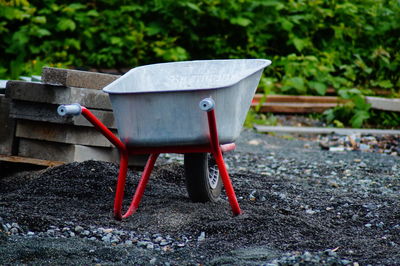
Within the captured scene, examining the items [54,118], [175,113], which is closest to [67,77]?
[54,118]

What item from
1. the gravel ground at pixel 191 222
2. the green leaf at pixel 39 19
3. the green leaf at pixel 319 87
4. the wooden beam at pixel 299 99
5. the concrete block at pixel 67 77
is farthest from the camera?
the green leaf at pixel 319 87

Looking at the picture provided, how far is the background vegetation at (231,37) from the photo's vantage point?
8484mm

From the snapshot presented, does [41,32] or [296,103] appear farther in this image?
[296,103]

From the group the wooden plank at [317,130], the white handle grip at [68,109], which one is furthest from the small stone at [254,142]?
the white handle grip at [68,109]

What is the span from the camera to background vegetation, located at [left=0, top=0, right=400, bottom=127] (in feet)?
27.8

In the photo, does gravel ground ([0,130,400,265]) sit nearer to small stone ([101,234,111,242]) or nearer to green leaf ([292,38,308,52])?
small stone ([101,234,111,242])

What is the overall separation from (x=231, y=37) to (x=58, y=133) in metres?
5.73

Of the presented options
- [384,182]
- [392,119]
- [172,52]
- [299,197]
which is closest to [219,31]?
[172,52]

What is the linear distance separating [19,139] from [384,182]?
8.46 feet

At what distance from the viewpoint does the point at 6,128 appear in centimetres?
405

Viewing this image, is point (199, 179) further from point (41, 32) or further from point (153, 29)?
point (153, 29)

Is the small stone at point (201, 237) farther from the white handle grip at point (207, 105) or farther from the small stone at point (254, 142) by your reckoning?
the small stone at point (254, 142)

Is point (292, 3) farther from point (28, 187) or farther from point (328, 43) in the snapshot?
point (28, 187)

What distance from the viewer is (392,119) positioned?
7.90 m
